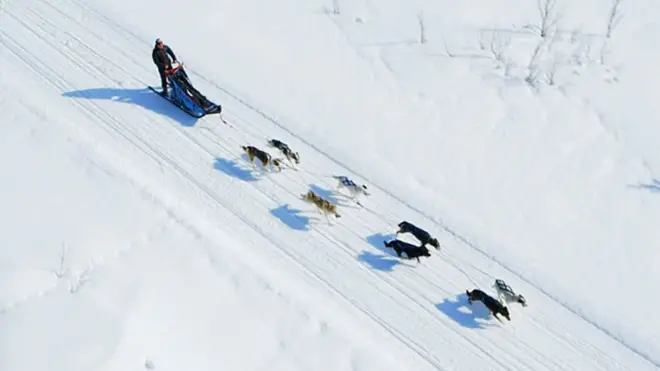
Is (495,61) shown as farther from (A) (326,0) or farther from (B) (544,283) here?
(B) (544,283)

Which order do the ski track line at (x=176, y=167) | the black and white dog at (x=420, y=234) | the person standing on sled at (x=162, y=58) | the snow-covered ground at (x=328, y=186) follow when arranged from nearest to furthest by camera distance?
the snow-covered ground at (x=328, y=186) → the ski track line at (x=176, y=167) → the black and white dog at (x=420, y=234) → the person standing on sled at (x=162, y=58)

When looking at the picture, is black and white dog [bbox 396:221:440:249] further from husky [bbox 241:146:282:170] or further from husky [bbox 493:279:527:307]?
husky [bbox 241:146:282:170]

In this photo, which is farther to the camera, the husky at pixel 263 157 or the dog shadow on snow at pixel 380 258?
the husky at pixel 263 157

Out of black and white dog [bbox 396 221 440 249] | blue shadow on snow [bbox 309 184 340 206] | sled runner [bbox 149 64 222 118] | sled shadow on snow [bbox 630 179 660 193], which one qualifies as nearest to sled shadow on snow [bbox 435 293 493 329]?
black and white dog [bbox 396 221 440 249]

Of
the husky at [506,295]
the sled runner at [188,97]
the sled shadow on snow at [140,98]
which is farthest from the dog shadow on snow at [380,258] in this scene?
the sled shadow on snow at [140,98]

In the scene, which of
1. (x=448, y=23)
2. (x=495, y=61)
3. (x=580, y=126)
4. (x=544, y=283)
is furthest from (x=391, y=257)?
(x=448, y=23)

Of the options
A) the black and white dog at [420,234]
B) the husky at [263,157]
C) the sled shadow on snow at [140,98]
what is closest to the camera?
the black and white dog at [420,234]

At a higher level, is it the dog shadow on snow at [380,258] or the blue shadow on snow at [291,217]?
the blue shadow on snow at [291,217]

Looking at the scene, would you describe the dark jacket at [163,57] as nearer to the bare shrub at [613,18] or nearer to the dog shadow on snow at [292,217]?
the dog shadow on snow at [292,217]
